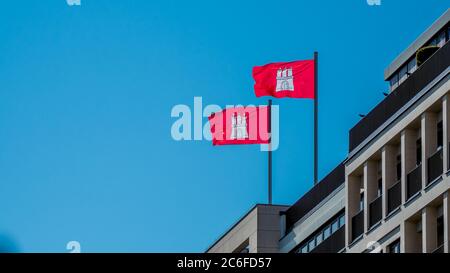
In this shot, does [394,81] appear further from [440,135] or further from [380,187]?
[440,135]

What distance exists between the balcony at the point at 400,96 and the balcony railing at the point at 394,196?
274 centimetres

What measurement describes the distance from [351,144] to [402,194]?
792 cm

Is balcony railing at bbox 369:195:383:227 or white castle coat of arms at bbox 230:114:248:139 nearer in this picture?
balcony railing at bbox 369:195:383:227

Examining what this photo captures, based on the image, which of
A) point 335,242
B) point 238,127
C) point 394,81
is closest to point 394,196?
point 335,242

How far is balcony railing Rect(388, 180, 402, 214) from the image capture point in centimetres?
6309

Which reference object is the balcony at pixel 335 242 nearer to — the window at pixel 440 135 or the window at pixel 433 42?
the window at pixel 433 42

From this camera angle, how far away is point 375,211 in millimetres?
66438

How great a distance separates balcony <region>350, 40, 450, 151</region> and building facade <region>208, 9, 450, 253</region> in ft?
0.11

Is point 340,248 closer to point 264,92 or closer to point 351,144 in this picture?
point 351,144

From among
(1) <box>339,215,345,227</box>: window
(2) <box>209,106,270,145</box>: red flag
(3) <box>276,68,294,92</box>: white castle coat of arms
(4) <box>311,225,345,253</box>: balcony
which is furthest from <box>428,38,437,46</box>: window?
(2) <box>209,106,270,145</box>: red flag

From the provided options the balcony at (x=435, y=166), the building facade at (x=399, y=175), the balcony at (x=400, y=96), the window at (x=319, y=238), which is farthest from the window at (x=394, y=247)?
the window at (x=319, y=238)

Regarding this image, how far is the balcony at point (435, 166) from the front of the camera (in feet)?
194

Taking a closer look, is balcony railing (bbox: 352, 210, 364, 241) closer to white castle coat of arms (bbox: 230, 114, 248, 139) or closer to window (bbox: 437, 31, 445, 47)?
window (bbox: 437, 31, 445, 47)
